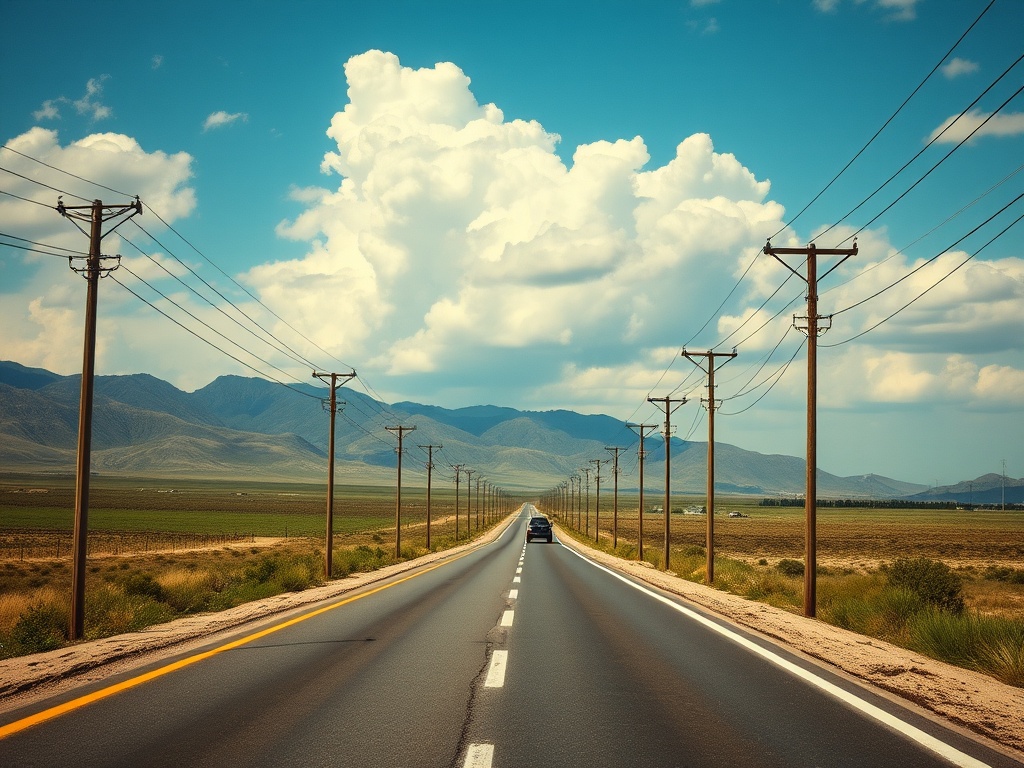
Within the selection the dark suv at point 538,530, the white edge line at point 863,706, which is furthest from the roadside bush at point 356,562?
the dark suv at point 538,530

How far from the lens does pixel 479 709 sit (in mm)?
7855

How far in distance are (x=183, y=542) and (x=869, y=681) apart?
7446 cm

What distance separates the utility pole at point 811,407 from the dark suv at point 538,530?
47565mm

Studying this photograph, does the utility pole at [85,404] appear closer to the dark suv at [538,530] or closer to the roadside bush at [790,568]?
the roadside bush at [790,568]

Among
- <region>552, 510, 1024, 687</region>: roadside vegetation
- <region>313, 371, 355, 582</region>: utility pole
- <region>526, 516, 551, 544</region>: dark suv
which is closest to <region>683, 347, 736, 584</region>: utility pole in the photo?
<region>552, 510, 1024, 687</region>: roadside vegetation

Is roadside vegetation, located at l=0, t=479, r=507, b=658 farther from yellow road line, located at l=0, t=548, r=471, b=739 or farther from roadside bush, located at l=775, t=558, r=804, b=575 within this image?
roadside bush, located at l=775, t=558, r=804, b=575

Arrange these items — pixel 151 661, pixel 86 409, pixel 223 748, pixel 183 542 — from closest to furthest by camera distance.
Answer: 1. pixel 223 748
2. pixel 151 661
3. pixel 86 409
4. pixel 183 542

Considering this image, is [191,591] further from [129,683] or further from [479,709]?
[479,709]

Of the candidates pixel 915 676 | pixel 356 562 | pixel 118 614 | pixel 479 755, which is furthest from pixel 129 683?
pixel 356 562

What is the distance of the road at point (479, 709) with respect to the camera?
6.41 metres

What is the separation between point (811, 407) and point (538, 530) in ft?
163

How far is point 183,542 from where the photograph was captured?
244ft

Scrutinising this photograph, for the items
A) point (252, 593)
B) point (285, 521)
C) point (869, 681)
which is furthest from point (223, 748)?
point (285, 521)

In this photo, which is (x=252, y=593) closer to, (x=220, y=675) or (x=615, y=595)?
(x=615, y=595)
